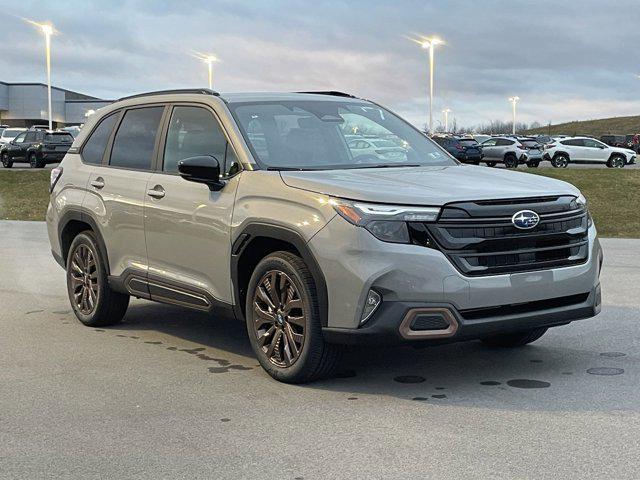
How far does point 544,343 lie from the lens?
692 centimetres

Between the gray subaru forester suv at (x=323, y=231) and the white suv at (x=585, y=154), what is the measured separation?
Result: 39.6m

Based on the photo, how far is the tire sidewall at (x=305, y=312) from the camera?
5.52 meters

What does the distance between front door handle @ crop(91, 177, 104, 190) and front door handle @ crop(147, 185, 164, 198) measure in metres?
0.85

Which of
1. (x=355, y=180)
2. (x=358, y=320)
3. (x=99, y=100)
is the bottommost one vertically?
(x=358, y=320)

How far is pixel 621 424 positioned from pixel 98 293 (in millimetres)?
4532

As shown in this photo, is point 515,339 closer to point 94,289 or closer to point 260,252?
point 260,252

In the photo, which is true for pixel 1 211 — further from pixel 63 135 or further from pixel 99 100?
pixel 99 100

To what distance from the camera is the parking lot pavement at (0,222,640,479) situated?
4.31 meters

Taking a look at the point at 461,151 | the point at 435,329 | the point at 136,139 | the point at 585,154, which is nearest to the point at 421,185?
the point at 435,329

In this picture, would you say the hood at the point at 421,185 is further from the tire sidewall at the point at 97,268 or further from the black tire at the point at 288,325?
the tire sidewall at the point at 97,268

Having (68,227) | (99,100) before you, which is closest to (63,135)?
(68,227)

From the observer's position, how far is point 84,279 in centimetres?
798

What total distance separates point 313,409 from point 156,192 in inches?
93.1

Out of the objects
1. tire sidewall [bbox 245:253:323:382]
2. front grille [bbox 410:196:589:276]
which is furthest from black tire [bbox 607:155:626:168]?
tire sidewall [bbox 245:253:323:382]
